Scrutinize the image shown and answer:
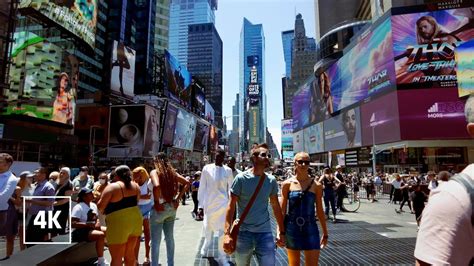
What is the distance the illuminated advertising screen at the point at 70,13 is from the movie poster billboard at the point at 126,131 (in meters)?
14.5

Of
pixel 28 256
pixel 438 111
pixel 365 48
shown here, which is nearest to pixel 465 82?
pixel 438 111

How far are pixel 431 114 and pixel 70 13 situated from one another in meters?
46.4

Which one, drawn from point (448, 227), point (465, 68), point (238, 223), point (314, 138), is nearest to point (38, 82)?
point (238, 223)

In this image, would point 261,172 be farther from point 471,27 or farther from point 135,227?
point 471,27

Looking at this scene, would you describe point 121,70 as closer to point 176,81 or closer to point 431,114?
point 176,81

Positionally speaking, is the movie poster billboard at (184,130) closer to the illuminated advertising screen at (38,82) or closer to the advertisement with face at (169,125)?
the advertisement with face at (169,125)

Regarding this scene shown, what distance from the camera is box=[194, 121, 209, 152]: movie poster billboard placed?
82.8 metres

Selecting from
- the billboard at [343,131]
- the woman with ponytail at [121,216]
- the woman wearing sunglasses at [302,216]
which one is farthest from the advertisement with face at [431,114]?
the woman with ponytail at [121,216]

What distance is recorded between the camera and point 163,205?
213 inches

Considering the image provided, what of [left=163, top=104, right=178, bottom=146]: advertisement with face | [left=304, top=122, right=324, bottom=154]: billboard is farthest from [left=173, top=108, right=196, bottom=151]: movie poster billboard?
[left=304, top=122, right=324, bottom=154]: billboard

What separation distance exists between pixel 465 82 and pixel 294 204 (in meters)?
41.1

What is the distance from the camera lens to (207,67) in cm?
18725

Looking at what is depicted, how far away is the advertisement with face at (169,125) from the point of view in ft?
196

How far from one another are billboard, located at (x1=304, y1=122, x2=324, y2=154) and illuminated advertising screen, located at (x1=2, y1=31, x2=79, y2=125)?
191 ft
